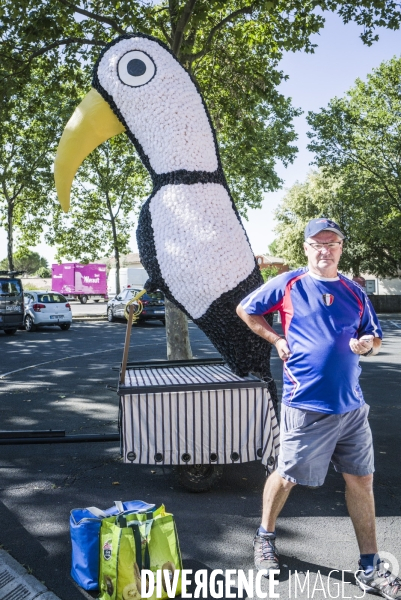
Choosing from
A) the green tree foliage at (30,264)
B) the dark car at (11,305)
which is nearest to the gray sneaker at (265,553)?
the dark car at (11,305)

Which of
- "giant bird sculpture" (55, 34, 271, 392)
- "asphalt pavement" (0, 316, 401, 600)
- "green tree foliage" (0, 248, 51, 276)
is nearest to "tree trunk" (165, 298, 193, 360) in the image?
"asphalt pavement" (0, 316, 401, 600)

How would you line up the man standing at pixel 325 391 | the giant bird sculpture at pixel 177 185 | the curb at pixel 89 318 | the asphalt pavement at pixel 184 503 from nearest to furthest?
the man standing at pixel 325 391, the asphalt pavement at pixel 184 503, the giant bird sculpture at pixel 177 185, the curb at pixel 89 318

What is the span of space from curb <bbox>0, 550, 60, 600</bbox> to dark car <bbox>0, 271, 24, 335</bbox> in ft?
47.6

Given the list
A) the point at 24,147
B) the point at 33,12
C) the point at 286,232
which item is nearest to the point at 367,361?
the point at 33,12

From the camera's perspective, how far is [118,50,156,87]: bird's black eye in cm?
414

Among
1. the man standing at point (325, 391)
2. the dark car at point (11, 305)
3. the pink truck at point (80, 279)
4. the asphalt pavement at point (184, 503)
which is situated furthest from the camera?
the pink truck at point (80, 279)

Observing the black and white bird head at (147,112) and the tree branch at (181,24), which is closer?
the black and white bird head at (147,112)

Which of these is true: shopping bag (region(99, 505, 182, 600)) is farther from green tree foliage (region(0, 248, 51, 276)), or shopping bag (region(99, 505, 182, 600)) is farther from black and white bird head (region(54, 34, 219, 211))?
green tree foliage (region(0, 248, 51, 276))

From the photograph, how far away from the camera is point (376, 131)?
68.7 ft

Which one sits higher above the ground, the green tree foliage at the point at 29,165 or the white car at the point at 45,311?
the green tree foliage at the point at 29,165

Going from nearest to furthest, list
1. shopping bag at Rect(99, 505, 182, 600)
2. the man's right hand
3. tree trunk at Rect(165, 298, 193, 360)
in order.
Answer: shopping bag at Rect(99, 505, 182, 600), the man's right hand, tree trunk at Rect(165, 298, 193, 360)

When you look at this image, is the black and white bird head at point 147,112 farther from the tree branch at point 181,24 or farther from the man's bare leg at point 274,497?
the tree branch at point 181,24

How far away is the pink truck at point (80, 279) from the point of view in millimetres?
39219

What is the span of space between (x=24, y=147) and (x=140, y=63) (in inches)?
711
